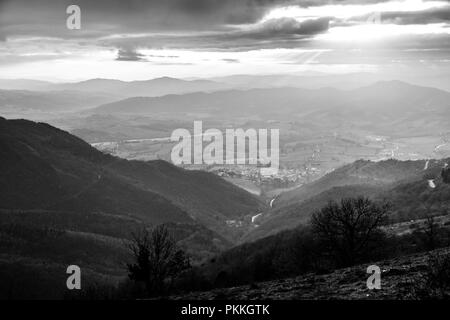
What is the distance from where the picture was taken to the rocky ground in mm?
31672

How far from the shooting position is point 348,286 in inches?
1442

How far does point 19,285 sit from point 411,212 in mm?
145764

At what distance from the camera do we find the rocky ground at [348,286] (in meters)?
31.7

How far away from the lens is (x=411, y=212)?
515ft
